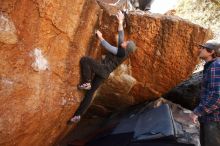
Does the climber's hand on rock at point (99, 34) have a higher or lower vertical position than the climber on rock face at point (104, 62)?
higher

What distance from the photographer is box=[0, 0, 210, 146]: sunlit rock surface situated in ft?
15.0

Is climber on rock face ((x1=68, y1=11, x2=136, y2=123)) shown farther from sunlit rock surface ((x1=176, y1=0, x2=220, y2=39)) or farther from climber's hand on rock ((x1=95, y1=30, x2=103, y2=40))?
sunlit rock surface ((x1=176, y1=0, x2=220, y2=39))

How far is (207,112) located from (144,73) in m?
2.38

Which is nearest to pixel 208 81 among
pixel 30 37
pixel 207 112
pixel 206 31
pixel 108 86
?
pixel 207 112

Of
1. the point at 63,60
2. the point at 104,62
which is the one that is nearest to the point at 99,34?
the point at 104,62

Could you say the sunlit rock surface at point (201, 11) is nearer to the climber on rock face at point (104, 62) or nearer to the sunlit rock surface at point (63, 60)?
the sunlit rock surface at point (63, 60)

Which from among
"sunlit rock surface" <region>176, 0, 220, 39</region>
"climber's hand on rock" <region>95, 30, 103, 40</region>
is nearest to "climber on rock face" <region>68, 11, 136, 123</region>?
"climber's hand on rock" <region>95, 30, 103, 40</region>

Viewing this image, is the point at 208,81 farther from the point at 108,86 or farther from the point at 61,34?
the point at 108,86

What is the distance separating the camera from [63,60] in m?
5.26

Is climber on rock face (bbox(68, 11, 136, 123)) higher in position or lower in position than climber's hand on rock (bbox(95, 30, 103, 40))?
lower

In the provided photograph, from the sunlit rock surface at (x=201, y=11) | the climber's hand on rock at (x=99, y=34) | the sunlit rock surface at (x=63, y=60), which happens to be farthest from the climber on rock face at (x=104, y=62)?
the sunlit rock surface at (x=201, y=11)

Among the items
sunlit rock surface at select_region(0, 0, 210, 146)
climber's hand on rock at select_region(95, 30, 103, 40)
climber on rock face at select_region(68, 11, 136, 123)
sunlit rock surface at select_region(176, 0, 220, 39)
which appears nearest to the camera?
sunlit rock surface at select_region(0, 0, 210, 146)

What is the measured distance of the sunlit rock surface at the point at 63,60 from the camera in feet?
15.0

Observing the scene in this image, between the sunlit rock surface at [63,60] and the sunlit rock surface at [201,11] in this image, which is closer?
the sunlit rock surface at [63,60]
